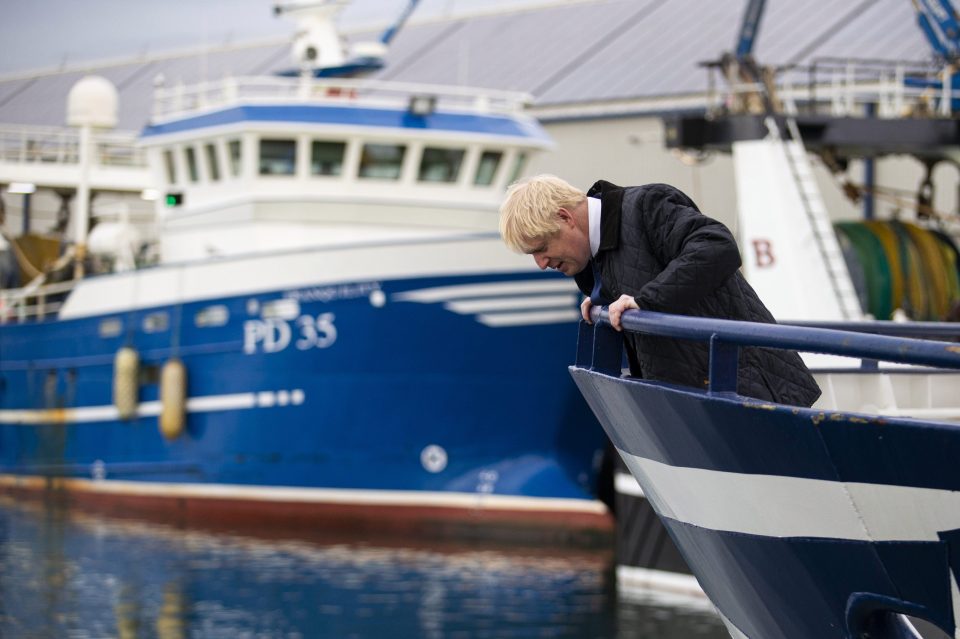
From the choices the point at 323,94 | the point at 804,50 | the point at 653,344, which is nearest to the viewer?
the point at 653,344

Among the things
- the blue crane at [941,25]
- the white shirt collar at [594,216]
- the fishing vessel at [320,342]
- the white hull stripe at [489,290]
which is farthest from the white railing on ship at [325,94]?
the white shirt collar at [594,216]

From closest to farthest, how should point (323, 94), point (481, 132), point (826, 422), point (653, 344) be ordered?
point (826, 422) < point (653, 344) < point (481, 132) < point (323, 94)

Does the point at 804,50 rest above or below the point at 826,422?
above

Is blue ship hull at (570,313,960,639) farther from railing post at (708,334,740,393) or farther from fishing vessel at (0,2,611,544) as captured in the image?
fishing vessel at (0,2,611,544)

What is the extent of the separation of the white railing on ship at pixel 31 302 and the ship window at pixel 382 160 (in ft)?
14.9

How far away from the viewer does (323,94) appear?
19312 millimetres

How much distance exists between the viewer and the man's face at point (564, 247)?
404 cm

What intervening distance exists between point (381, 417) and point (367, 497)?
0.84 metres

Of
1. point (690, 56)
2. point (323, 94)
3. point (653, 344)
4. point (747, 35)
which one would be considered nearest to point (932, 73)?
point (747, 35)

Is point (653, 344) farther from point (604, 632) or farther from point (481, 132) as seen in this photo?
point (481, 132)

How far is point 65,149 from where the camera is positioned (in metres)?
25.0

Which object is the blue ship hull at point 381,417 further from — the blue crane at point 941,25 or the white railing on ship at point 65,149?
the white railing on ship at point 65,149

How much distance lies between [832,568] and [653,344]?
78cm

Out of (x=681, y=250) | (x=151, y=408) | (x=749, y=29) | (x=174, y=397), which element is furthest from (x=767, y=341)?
(x=151, y=408)
